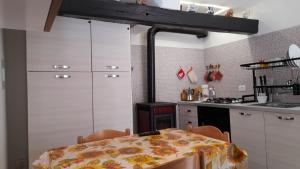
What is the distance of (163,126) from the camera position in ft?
9.94

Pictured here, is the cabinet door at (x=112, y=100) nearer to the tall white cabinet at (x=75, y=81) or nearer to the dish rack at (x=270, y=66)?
the tall white cabinet at (x=75, y=81)

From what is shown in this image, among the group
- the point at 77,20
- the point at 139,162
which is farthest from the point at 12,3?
the point at 139,162

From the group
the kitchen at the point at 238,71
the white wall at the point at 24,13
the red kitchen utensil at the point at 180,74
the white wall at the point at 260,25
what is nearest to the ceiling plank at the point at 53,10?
the white wall at the point at 24,13

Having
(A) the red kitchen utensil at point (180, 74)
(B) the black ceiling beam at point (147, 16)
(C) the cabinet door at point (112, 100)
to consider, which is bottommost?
(C) the cabinet door at point (112, 100)

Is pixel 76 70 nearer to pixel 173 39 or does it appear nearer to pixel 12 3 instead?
pixel 12 3

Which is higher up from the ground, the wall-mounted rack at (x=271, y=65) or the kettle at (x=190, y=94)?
the wall-mounted rack at (x=271, y=65)

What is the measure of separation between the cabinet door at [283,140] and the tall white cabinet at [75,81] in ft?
5.42

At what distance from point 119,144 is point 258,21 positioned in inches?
108

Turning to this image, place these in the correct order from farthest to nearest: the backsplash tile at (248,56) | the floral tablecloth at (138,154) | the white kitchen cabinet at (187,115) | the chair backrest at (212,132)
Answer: the white kitchen cabinet at (187,115)
the backsplash tile at (248,56)
the chair backrest at (212,132)
the floral tablecloth at (138,154)

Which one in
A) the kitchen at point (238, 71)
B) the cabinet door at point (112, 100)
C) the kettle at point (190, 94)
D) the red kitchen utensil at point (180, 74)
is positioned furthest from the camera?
the red kitchen utensil at point (180, 74)

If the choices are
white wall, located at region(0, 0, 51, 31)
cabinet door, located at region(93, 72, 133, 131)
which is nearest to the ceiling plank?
white wall, located at region(0, 0, 51, 31)

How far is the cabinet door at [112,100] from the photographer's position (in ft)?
8.21

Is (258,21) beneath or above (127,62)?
above

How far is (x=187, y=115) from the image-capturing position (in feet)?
10.7
